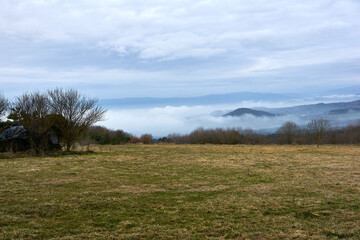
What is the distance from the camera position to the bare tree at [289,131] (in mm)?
62750

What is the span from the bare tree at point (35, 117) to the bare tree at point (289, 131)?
51.2m

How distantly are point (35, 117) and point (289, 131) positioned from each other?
175ft

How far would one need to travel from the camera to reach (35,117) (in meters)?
22.8

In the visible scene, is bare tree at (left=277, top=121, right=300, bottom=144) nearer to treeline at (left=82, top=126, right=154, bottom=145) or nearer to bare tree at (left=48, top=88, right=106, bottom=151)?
treeline at (left=82, top=126, right=154, bottom=145)

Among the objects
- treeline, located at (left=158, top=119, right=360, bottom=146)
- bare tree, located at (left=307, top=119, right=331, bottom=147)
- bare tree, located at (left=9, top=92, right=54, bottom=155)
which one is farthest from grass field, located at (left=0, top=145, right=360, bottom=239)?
treeline, located at (left=158, top=119, right=360, bottom=146)

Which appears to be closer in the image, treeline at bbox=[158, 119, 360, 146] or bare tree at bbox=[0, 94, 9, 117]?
bare tree at bbox=[0, 94, 9, 117]

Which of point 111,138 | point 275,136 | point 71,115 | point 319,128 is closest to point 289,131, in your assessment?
point 275,136

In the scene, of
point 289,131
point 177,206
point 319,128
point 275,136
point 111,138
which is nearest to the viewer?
point 177,206

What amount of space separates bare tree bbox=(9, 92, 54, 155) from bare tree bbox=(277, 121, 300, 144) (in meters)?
Result: 51.2

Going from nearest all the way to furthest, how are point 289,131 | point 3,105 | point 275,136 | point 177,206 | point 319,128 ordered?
point 177,206
point 3,105
point 319,128
point 289,131
point 275,136

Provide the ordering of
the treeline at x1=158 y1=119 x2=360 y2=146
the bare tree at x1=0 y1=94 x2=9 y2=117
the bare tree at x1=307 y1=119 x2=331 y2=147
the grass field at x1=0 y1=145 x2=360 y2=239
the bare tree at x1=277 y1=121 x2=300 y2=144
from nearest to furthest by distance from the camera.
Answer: the grass field at x1=0 y1=145 x2=360 y2=239, the bare tree at x1=0 y1=94 x2=9 y2=117, the bare tree at x1=307 y1=119 x2=331 y2=147, the treeline at x1=158 y1=119 x2=360 y2=146, the bare tree at x1=277 y1=121 x2=300 y2=144

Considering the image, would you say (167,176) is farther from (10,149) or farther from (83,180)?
(10,149)

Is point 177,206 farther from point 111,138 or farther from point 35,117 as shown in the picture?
point 111,138

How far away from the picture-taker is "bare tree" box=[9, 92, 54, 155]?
73.9 ft
